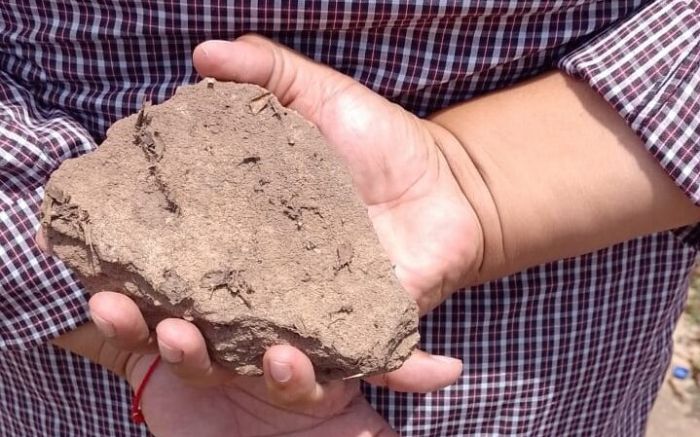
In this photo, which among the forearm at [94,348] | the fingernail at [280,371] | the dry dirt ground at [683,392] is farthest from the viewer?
the dry dirt ground at [683,392]

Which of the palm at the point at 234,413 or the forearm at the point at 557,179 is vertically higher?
the forearm at the point at 557,179

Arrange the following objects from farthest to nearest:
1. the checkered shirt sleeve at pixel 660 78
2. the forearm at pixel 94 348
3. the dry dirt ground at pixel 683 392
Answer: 1. the dry dirt ground at pixel 683 392
2. the forearm at pixel 94 348
3. the checkered shirt sleeve at pixel 660 78

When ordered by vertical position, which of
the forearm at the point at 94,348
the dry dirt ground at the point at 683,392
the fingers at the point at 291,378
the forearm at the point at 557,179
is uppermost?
the forearm at the point at 557,179

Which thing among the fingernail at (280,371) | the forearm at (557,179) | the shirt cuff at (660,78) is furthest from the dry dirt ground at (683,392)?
the fingernail at (280,371)

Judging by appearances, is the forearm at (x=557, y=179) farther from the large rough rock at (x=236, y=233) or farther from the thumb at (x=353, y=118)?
the large rough rock at (x=236, y=233)

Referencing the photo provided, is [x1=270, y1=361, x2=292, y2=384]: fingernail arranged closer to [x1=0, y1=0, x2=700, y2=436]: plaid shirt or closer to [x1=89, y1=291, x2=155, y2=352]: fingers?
[x1=89, y1=291, x2=155, y2=352]: fingers

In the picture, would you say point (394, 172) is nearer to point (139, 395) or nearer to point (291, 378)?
point (291, 378)

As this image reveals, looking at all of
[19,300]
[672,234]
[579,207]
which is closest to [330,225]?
[579,207]

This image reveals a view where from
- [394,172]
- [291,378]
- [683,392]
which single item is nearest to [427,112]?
[394,172]
